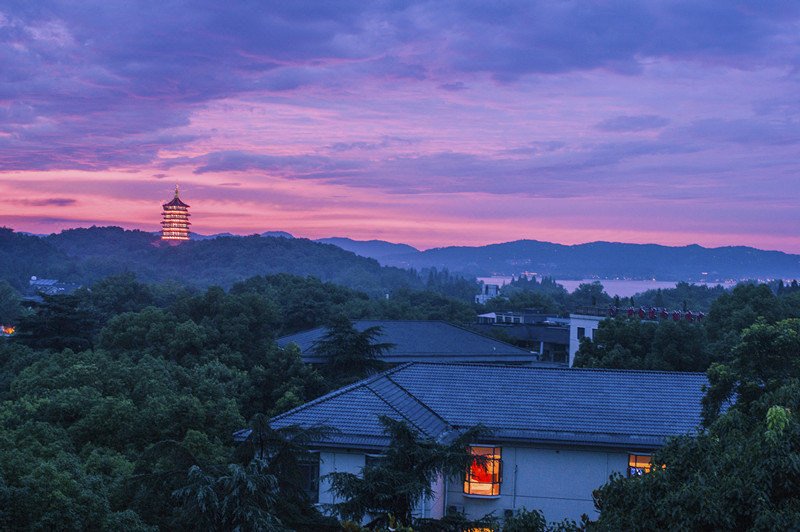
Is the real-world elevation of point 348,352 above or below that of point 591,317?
below

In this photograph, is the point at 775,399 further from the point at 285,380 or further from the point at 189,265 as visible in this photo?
the point at 189,265

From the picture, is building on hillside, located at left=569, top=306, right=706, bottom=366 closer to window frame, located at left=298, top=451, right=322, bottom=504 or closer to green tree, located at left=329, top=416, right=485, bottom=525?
window frame, located at left=298, top=451, right=322, bottom=504

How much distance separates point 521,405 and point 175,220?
153430 mm

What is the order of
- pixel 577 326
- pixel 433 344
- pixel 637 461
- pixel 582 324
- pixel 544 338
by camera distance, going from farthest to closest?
pixel 544 338 → pixel 577 326 → pixel 582 324 → pixel 433 344 → pixel 637 461

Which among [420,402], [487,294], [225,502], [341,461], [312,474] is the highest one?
[487,294]

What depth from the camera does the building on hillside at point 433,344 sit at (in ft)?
122

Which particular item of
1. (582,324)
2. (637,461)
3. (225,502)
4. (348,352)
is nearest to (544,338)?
(582,324)

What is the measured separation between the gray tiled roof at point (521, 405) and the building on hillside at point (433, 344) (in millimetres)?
16814

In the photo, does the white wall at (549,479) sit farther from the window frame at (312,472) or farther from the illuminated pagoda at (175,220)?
the illuminated pagoda at (175,220)

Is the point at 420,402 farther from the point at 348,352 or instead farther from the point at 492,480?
the point at 348,352

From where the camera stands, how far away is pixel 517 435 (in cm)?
1625

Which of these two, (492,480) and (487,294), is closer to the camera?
(492,480)

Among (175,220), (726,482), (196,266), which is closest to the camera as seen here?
(726,482)

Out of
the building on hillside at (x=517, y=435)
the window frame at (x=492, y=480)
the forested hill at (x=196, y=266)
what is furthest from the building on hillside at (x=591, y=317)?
the forested hill at (x=196, y=266)
